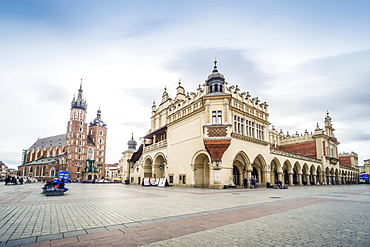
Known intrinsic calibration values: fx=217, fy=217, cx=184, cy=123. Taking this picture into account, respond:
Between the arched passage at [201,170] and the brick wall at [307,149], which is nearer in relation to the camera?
the arched passage at [201,170]

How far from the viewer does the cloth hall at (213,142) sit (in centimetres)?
2667

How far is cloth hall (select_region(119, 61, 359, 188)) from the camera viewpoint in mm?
26672

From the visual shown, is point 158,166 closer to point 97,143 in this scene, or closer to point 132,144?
point 132,144

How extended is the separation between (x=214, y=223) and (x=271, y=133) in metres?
54.4

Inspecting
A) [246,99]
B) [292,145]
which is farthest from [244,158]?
[292,145]

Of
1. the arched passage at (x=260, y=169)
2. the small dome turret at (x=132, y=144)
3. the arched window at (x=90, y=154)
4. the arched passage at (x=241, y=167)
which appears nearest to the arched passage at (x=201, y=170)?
the arched passage at (x=241, y=167)

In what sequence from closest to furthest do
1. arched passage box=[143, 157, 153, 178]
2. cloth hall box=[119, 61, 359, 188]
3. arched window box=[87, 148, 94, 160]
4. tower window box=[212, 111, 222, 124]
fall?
1. cloth hall box=[119, 61, 359, 188]
2. tower window box=[212, 111, 222, 124]
3. arched passage box=[143, 157, 153, 178]
4. arched window box=[87, 148, 94, 160]

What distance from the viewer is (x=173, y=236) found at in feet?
18.0

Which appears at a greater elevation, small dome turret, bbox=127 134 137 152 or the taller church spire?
the taller church spire

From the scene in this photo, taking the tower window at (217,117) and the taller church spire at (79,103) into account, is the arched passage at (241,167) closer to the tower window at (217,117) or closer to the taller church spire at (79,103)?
the tower window at (217,117)

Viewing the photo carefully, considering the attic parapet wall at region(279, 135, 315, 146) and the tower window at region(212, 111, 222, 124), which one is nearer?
the tower window at region(212, 111, 222, 124)

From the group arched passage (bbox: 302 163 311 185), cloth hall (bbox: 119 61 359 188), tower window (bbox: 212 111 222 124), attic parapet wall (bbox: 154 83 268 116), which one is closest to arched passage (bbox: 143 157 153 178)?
cloth hall (bbox: 119 61 359 188)

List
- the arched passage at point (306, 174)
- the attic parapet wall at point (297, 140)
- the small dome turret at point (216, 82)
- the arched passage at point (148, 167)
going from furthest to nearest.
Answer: the attic parapet wall at point (297, 140) → the arched passage at point (306, 174) → the arched passage at point (148, 167) → the small dome turret at point (216, 82)

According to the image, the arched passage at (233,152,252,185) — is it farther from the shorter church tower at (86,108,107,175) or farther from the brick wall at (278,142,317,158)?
the shorter church tower at (86,108,107,175)
